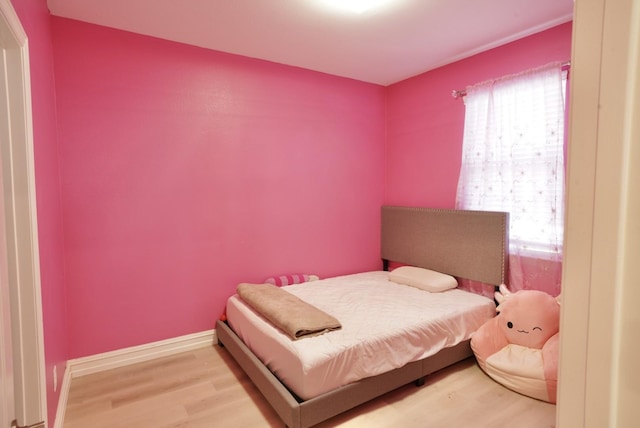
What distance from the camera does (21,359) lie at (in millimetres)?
1455

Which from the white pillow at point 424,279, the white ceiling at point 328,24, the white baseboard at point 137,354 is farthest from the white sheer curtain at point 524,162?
the white baseboard at point 137,354

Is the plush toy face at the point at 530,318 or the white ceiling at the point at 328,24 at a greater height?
the white ceiling at the point at 328,24

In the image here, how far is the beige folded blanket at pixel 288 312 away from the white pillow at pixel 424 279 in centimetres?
116

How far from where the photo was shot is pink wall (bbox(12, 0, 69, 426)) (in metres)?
1.74

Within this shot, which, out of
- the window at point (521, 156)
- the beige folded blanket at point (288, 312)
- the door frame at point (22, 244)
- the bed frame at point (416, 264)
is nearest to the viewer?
the door frame at point (22, 244)

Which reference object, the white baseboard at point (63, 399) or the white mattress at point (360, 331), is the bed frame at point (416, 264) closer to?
the white mattress at point (360, 331)

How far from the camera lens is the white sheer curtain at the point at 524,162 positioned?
2.58 metres

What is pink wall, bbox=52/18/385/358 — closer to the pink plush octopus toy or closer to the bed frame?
the bed frame

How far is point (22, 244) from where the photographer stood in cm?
147

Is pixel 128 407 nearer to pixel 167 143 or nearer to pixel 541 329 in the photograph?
pixel 167 143

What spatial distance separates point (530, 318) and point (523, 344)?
0.68ft

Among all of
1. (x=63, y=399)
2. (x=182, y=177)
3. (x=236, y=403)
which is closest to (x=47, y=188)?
(x=182, y=177)

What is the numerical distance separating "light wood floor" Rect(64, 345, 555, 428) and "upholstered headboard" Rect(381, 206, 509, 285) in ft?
2.87

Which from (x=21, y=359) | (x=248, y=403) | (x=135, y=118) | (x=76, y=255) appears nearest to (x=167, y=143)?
(x=135, y=118)
